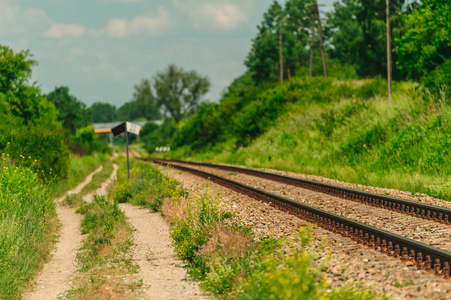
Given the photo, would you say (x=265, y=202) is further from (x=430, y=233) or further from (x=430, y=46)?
(x=430, y=46)

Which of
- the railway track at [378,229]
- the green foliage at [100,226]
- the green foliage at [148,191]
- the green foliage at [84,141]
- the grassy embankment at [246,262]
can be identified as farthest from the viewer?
the green foliage at [84,141]

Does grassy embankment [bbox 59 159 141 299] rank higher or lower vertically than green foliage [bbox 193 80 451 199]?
lower

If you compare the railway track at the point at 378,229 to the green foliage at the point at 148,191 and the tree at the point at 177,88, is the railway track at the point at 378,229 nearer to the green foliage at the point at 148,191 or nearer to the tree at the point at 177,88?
the green foliage at the point at 148,191

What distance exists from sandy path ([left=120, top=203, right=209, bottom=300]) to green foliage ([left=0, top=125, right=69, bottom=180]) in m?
7.92

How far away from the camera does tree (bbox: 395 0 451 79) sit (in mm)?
19688

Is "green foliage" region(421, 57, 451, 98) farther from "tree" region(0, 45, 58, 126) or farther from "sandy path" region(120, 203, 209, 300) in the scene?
"tree" region(0, 45, 58, 126)

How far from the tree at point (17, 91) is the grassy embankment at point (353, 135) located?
1483 cm

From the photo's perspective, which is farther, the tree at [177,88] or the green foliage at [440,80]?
the tree at [177,88]

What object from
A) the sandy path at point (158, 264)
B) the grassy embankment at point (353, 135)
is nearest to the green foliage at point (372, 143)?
the grassy embankment at point (353, 135)

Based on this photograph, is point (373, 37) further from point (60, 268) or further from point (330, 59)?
point (60, 268)

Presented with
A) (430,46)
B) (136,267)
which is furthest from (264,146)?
(136,267)

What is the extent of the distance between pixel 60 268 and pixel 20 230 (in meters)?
1.40

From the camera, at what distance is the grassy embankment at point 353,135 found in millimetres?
14719

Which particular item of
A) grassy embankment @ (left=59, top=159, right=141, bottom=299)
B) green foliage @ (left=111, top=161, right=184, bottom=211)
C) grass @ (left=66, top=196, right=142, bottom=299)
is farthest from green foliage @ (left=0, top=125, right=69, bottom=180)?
grass @ (left=66, top=196, right=142, bottom=299)
